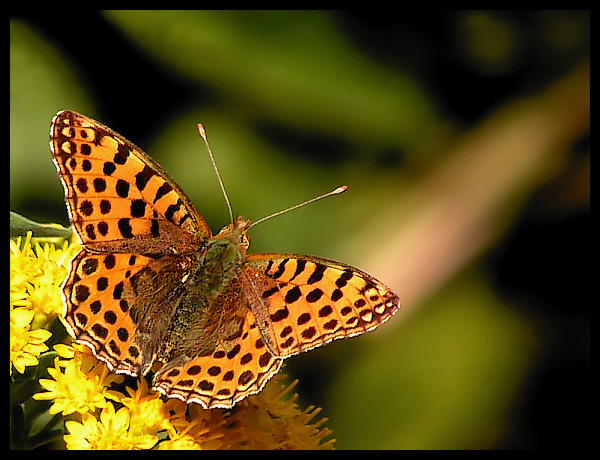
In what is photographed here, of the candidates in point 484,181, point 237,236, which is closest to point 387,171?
point 484,181

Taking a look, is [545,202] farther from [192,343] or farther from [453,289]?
[192,343]

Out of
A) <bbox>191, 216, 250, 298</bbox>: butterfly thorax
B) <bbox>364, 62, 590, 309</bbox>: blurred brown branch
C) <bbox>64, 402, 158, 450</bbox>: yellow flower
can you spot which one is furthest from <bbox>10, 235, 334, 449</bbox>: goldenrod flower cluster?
<bbox>364, 62, 590, 309</bbox>: blurred brown branch

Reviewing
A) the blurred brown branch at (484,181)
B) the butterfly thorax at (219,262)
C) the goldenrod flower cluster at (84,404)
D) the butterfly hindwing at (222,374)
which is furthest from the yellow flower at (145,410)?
the blurred brown branch at (484,181)

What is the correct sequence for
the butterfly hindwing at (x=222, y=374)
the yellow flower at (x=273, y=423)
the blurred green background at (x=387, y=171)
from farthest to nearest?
the blurred green background at (x=387, y=171) → the yellow flower at (x=273, y=423) → the butterfly hindwing at (x=222, y=374)

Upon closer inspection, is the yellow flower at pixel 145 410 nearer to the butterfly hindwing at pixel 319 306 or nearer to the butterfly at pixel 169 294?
the butterfly at pixel 169 294

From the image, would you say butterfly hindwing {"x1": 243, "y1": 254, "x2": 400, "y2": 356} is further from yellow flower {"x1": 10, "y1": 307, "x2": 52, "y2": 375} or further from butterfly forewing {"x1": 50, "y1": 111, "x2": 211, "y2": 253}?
yellow flower {"x1": 10, "y1": 307, "x2": 52, "y2": 375}

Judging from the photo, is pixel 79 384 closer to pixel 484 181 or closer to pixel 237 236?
pixel 237 236

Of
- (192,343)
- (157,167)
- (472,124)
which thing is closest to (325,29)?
(472,124)
